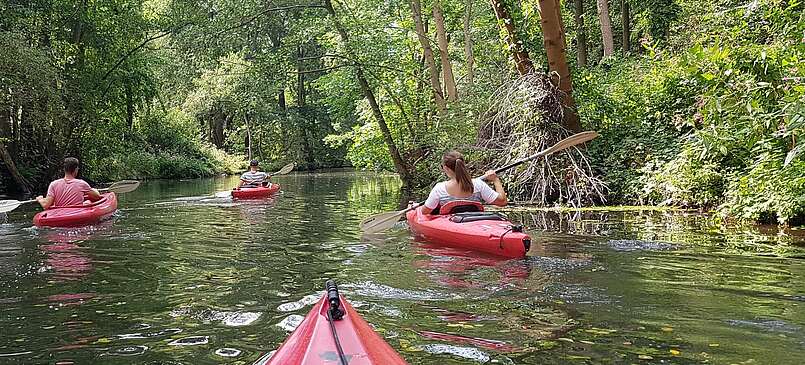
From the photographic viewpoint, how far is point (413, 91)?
19.1 meters

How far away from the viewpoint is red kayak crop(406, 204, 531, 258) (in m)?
6.54

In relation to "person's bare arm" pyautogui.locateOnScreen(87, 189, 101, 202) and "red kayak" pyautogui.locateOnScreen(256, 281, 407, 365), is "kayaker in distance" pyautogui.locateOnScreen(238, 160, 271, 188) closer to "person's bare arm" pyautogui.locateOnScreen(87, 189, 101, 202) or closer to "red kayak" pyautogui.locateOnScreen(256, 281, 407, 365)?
"person's bare arm" pyautogui.locateOnScreen(87, 189, 101, 202)

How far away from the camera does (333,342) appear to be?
2.48 m

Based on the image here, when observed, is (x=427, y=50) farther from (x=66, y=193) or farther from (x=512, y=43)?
(x=66, y=193)

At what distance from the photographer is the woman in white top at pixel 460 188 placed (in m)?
7.57

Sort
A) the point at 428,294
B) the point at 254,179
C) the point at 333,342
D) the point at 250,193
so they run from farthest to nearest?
the point at 254,179 < the point at 250,193 < the point at 428,294 < the point at 333,342

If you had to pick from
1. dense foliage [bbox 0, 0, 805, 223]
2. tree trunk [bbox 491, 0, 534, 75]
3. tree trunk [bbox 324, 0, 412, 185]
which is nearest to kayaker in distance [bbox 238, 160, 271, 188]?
dense foliage [bbox 0, 0, 805, 223]

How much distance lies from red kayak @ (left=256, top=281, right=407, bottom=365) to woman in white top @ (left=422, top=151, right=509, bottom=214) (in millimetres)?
4883

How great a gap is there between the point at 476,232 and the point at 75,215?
611cm

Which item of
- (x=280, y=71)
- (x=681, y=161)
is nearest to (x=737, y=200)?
(x=681, y=161)

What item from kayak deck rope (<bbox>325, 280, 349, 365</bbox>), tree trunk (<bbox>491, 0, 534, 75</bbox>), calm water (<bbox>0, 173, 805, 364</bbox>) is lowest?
calm water (<bbox>0, 173, 805, 364</bbox>)

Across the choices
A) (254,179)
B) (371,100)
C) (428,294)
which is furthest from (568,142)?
(254,179)

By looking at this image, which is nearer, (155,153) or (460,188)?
(460,188)

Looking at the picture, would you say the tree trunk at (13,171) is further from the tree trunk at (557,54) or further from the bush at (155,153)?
the tree trunk at (557,54)
